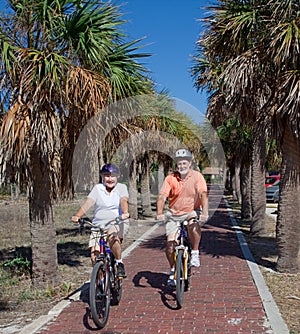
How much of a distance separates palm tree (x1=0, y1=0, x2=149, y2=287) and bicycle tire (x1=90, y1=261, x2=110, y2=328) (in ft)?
7.57

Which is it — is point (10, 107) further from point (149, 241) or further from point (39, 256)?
point (149, 241)

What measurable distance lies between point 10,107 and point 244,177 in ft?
51.8

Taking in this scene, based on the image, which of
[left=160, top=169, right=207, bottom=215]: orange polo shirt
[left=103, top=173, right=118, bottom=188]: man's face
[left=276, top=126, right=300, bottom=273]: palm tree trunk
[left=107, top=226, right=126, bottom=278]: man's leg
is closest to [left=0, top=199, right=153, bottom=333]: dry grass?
[left=107, top=226, right=126, bottom=278]: man's leg

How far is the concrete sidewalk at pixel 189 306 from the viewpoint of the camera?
5547mm

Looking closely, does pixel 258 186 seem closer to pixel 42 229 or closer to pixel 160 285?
pixel 160 285

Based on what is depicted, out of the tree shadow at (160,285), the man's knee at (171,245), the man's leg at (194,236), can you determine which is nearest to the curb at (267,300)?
the man's leg at (194,236)

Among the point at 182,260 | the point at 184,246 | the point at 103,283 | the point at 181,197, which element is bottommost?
the point at 103,283

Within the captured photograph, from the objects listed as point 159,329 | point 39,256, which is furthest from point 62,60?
point 159,329

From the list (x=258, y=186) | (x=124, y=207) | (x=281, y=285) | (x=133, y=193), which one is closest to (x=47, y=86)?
(x=124, y=207)

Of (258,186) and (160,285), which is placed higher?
(258,186)

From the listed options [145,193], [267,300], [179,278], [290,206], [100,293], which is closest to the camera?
[100,293]

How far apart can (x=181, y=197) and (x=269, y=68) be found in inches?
139

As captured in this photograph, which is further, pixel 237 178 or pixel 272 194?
pixel 237 178

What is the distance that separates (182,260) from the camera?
6402mm
